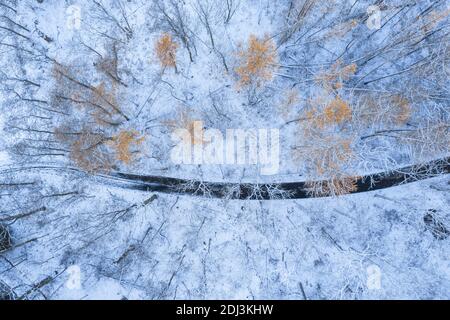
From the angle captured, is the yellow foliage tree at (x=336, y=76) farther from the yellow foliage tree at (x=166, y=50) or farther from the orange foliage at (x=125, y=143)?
the orange foliage at (x=125, y=143)

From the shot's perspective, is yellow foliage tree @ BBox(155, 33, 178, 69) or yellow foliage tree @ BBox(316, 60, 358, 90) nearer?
yellow foliage tree @ BBox(316, 60, 358, 90)

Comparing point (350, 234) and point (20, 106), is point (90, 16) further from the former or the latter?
point (350, 234)

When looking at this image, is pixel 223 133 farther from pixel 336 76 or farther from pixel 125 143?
pixel 336 76

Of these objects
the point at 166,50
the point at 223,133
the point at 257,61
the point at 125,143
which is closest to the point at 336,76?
the point at 257,61

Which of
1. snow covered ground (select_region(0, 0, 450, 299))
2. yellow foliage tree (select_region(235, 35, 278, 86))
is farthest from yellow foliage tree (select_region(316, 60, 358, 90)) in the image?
yellow foliage tree (select_region(235, 35, 278, 86))

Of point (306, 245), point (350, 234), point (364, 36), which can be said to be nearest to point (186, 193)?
point (306, 245)

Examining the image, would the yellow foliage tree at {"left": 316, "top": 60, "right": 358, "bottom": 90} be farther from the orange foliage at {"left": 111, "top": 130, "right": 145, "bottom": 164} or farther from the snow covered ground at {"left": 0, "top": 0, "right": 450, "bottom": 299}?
the orange foliage at {"left": 111, "top": 130, "right": 145, "bottom": 164}
